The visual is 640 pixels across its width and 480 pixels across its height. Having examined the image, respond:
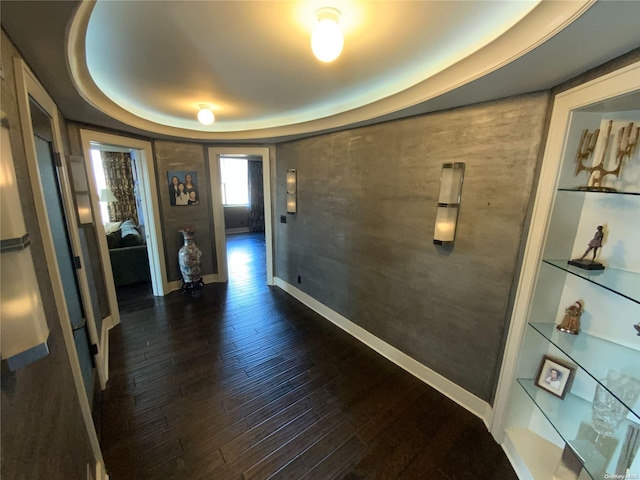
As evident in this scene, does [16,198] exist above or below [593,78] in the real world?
below

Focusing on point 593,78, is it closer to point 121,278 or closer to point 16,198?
point 16,198

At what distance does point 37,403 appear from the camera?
2.88 feet

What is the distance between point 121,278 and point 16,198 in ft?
13.3

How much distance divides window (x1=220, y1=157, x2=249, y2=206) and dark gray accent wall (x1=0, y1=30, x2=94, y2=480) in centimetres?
703

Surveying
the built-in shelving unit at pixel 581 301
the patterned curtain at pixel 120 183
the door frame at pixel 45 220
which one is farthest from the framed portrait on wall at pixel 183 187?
the built-in shelving unit at pixel 581 301

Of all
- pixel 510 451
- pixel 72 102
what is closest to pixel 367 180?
pixel 510 451

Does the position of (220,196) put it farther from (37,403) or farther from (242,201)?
(242,201)

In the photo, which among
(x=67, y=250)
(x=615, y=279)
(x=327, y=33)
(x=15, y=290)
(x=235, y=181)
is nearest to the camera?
(x=15, y=290)

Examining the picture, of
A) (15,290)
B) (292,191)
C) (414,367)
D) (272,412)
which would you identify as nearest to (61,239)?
(15,290)

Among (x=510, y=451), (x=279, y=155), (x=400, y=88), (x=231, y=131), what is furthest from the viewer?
(x=279, y=155)

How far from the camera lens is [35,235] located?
1.21 m

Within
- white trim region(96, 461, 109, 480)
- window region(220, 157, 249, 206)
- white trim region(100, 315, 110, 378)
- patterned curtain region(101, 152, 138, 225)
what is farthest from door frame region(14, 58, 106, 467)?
window region(220, 157, 249, 206)

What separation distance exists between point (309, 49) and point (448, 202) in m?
1.37

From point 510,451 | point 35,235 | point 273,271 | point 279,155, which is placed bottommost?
point 510,451
